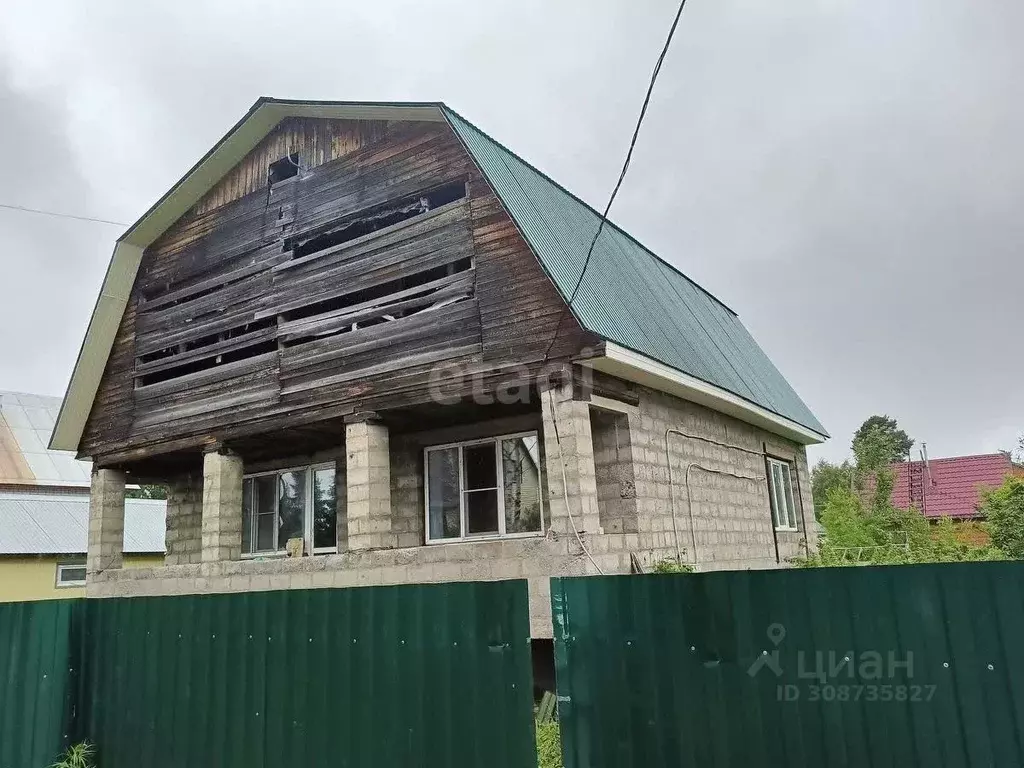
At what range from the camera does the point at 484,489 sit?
10.9 metres

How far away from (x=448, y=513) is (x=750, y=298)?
38.5 metres

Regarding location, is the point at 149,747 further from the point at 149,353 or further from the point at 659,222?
the point at 659,222

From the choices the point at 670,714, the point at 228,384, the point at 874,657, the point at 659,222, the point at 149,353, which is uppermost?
the point at 659,222

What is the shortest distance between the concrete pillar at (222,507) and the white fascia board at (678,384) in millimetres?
6433

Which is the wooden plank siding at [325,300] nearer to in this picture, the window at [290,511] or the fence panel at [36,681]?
the window at [290,511]

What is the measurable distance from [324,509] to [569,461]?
611 centimetres

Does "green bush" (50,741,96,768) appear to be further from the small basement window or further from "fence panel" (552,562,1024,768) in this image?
the small basement window

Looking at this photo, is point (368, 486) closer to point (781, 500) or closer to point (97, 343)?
point (97, 343)

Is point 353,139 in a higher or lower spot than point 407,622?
higher

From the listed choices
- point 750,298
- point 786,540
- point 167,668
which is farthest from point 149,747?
point 750,298

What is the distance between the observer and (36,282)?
37.4 meters

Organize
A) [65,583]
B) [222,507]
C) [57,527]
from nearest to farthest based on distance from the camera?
1. [222,507]
2. [65,583]
3. [57,527]

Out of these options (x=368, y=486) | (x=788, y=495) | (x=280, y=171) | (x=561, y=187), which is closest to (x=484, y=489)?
(x=368, y=486)

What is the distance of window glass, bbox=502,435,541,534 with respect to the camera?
10.5 m
